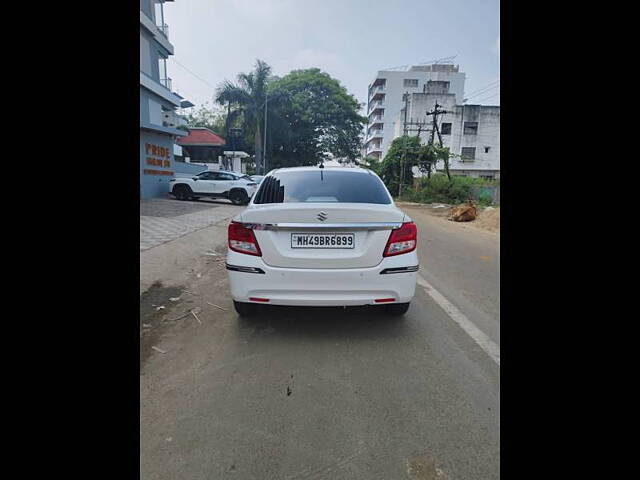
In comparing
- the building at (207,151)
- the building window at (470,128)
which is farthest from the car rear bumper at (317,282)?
the building window at (470,128)

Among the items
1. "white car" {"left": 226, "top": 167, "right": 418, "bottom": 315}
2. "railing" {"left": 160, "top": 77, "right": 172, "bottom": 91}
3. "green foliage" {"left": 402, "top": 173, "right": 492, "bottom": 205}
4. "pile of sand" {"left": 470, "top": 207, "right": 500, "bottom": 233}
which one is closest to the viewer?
"white car" {"left": 226, "top": 167, "right": 418, "bottom": 315}

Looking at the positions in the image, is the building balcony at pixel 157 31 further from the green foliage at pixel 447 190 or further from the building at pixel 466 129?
the building at pixel 466 129

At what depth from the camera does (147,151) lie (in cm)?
1609

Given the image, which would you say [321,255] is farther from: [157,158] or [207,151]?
[207,151]

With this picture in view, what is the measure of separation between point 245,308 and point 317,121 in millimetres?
37852

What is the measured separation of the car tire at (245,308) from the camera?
3395 mm

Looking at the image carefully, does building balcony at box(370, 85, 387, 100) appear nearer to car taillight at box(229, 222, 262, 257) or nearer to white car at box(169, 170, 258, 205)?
white car at box(169, 170, 258, 205)

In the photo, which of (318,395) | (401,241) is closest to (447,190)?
(401,241)

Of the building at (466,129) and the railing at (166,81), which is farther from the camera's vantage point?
the building at (466,129)

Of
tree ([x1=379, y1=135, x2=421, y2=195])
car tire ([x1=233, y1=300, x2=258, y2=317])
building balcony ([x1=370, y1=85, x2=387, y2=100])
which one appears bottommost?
car tire ([x1=233, y1=300, x2=258, y2=317])

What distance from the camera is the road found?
1739 mm

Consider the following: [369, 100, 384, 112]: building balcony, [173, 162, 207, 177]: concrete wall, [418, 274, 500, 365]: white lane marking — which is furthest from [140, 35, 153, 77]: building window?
[369, 100, 384, 112]: building balcony
